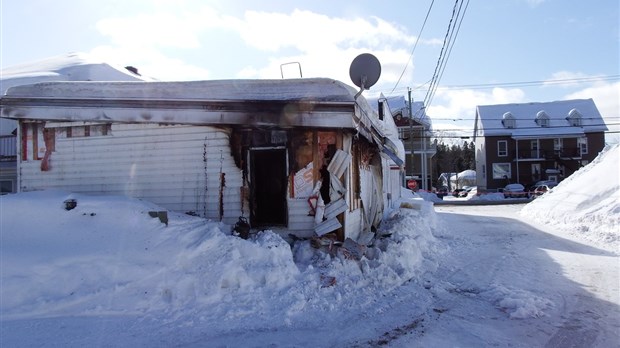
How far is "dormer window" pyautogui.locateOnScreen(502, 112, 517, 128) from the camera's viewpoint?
4903 centimetres

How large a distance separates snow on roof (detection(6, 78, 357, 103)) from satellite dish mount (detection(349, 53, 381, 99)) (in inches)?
15.4

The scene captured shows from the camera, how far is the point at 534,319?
217 inches

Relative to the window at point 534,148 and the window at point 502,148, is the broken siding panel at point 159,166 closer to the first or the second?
the window at point 502,148

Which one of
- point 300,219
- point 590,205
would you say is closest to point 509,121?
point 590,205

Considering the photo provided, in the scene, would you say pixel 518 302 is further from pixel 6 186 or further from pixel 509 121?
pixel 509 121

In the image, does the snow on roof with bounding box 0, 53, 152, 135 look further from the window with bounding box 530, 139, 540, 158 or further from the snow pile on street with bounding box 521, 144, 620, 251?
the window with bounding box 530, 139, 540, 158

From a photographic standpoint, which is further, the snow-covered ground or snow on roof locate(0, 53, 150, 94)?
snow on roof locate(0, 53, 150, 94)

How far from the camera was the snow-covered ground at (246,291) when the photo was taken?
189 inches

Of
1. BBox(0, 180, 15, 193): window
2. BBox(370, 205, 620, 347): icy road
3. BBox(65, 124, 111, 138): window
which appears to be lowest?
BBox(370, 205, 620, 347): icy road

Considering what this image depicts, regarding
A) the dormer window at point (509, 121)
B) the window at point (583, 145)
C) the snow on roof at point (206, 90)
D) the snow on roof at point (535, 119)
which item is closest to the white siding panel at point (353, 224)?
the snow on roof at point (206, 90)

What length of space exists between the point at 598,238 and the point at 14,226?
45.7 ft

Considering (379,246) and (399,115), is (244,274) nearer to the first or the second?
(379,246)

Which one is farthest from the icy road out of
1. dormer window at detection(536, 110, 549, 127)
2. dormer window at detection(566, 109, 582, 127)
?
dormer window at detection(566, 109, 582, 127)

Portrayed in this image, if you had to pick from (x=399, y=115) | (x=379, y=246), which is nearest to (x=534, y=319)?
(x=379, y=246)
